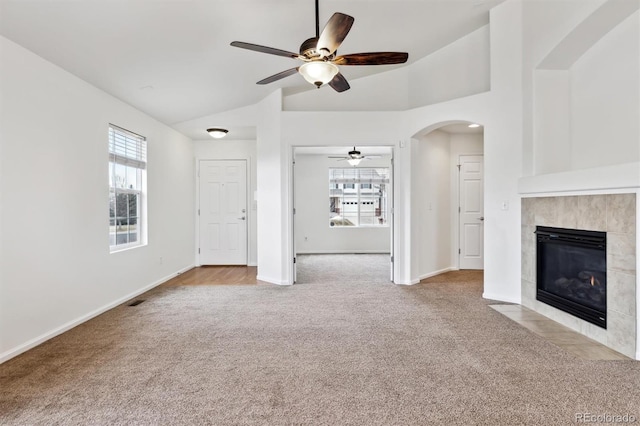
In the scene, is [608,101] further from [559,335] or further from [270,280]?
[270,280]

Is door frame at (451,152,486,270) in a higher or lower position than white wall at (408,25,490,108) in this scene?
lower

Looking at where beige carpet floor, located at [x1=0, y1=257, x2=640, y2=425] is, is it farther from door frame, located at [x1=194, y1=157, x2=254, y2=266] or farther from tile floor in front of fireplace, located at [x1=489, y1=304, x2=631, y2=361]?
door frame, located at [x1=194, y1=157, x2=254, y2=266]

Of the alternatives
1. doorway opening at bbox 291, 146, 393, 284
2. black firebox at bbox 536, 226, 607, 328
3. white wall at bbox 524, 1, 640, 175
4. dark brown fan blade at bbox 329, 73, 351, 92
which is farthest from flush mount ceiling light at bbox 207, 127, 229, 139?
black firebox at bbox 536, 226, 607, 328

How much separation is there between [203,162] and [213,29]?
371 centimetres

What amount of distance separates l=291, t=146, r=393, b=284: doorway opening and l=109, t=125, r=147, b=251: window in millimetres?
3962

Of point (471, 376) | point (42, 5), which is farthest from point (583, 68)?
point (42, 5)

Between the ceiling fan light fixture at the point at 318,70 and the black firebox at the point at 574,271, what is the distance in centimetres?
262

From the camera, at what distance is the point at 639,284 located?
249 cm

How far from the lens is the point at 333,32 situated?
2303mm

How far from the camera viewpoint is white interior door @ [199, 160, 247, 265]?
21.4 ft

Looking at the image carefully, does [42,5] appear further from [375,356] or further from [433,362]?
[433,362]

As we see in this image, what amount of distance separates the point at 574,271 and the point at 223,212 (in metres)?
5.46

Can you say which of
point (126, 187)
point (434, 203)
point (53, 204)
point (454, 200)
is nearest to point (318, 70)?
point (53, 204)

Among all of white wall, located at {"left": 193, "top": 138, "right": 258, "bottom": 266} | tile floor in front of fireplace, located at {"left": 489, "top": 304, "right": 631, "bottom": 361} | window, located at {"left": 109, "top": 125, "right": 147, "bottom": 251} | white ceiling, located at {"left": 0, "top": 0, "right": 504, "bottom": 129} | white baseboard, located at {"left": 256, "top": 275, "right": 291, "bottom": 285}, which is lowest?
tile floor in front of fireplace, located at {"left": 489, "top": 304, "right": 631, "bottom": 361}
